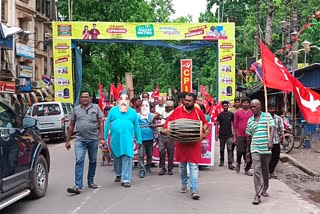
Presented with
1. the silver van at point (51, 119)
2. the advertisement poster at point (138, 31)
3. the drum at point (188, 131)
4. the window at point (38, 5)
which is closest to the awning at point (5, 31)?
the silver van at point (51, 119)

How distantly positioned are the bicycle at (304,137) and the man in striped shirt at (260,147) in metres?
8.37

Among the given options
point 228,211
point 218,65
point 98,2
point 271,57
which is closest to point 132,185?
point 228,211

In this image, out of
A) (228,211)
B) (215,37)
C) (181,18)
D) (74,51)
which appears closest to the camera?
(228,211)

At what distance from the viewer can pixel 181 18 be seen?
5641cm

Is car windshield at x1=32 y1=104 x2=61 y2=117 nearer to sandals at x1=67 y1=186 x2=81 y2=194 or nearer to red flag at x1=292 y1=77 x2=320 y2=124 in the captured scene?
sandals at x1=67 y1=186 x2=81 y2=194

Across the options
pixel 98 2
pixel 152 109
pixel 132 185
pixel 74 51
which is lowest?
pixel 132 185

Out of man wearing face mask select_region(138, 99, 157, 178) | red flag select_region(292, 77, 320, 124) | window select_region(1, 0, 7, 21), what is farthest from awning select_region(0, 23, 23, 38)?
red flag select_region(292, 77, 320, 124)

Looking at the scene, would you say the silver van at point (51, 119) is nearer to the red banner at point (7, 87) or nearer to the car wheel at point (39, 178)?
the red banner at point (7, 87)

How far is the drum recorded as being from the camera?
7.45 meters

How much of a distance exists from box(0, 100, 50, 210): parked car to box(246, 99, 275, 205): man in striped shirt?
135 inches

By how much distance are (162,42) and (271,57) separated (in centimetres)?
1622

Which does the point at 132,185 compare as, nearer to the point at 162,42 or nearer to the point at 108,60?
the point at 162,42

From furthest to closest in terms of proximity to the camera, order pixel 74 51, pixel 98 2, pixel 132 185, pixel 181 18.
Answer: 1. pixel 181 18
2. pixel 98 2
3. pixel 74 51
4. pixel 132 185

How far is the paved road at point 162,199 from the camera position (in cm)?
674
